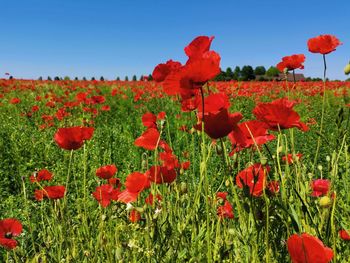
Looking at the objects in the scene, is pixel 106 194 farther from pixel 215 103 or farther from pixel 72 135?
pixel 215 103

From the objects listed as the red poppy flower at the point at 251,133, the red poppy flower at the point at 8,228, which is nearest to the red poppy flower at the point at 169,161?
the red poppy flower at the point at 251,133

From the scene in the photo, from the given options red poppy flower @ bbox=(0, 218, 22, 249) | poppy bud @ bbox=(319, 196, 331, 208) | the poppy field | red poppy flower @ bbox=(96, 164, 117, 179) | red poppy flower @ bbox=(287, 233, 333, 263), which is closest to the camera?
red poppy flower @ bbox=(287, 233, 333, 263)

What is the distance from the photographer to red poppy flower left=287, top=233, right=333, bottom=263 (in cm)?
78

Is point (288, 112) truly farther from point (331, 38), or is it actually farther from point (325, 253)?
point (331, 38)

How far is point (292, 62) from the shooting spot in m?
1.83

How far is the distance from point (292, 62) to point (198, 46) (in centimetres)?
76

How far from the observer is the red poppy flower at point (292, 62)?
1.81 meters

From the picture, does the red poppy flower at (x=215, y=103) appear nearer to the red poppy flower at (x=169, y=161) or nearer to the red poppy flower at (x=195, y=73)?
the red poppy flower at (x=195, y=73)

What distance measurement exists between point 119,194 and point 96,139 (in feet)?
11.7

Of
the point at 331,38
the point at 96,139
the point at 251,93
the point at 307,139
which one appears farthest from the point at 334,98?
the point at 331,38

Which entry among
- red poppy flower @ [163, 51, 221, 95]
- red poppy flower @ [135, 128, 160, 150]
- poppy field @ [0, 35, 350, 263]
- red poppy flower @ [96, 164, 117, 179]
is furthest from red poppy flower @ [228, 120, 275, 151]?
red poppy flower @ [96, 164, 117, 179]

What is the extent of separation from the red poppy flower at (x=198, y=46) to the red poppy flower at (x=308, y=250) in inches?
25.3

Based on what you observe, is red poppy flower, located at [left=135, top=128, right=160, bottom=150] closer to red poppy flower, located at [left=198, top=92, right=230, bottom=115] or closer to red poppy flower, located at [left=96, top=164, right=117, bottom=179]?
red poppy flower, located at [left=96, top=164, right=117, bottom=179]

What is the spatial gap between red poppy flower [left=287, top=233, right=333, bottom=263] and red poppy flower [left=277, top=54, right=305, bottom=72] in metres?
1.16
